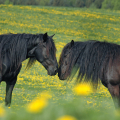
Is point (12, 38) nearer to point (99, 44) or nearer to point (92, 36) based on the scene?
point (99, 44)

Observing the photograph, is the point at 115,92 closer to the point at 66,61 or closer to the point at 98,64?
the point at 98,64

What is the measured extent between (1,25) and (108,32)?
1396 centimetres

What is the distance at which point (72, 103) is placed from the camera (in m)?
2.43

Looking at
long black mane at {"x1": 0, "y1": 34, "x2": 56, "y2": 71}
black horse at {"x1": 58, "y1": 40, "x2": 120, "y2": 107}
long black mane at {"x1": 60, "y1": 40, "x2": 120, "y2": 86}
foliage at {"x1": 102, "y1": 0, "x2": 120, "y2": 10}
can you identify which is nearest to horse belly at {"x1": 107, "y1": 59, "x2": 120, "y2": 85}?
black horse at {"x1": 58, "y1": 40, "x2": 120, "y2": 107}

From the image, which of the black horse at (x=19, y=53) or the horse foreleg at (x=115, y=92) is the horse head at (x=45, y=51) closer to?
the black horse at (x=19, y=53)

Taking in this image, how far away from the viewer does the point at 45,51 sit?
706cm

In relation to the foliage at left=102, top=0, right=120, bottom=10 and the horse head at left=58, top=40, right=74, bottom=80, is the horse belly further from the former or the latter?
the foliage at left=102, top=0, right=120, bottom=10

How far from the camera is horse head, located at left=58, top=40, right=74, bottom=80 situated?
6.91m

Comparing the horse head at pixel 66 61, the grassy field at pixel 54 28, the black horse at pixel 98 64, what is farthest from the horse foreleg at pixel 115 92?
the grassy field at pixel 54 28

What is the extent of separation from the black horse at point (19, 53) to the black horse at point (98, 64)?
1.94ft

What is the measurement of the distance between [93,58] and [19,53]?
1895 millimetres

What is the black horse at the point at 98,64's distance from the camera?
629 centimetres

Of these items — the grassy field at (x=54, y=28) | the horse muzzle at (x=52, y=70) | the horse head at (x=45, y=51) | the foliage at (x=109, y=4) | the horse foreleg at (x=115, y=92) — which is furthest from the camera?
the foliage at (x=109, y=4)

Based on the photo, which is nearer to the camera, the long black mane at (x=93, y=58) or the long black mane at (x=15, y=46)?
the long black mane at (x=93, y=58)
